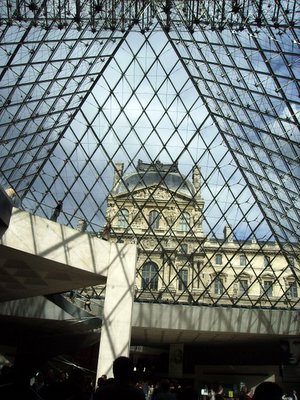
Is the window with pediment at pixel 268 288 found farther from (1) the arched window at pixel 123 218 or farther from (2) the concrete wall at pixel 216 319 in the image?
(1) the arched window at pixel 123 218

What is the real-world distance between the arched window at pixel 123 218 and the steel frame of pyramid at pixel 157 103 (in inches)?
53.6

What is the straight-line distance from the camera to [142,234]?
3566 centimetres

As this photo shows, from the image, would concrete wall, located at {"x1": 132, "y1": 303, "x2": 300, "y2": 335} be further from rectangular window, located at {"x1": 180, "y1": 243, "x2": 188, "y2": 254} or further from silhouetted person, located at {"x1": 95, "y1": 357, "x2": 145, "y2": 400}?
silhouetted person, located at {"x1": 95, "y1": 357, "x2": 145, "y2": 400}

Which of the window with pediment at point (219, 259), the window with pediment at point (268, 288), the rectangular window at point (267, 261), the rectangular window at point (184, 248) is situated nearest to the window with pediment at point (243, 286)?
the window with pediment at point (268, 288)

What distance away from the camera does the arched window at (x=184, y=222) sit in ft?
116

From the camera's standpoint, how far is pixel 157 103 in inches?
1324

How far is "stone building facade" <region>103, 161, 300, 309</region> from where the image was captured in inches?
1378

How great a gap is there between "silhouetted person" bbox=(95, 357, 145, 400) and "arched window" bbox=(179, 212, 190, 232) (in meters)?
31.6

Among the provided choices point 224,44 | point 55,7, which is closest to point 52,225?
point 55,7

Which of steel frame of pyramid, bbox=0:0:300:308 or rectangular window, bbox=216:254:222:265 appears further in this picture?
rectangular window, bbox=216:254:222:265

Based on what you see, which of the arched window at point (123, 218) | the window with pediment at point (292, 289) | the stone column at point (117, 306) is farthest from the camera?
the window with pediment at point (292, 289)

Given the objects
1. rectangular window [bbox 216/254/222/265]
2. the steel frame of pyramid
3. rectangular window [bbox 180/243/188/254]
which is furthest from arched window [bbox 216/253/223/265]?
rectangular window [bbox 180/243/188/254]

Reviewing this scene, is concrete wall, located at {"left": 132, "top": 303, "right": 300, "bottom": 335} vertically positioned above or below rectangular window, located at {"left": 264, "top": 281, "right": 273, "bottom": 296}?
below

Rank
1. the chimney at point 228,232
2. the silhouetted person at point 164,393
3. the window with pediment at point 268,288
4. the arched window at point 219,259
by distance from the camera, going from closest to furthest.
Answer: the silhouetted person at point 164,393
the window with pediment at point 268,288
the chimney at point 228,232
the arched window at point 219,259
